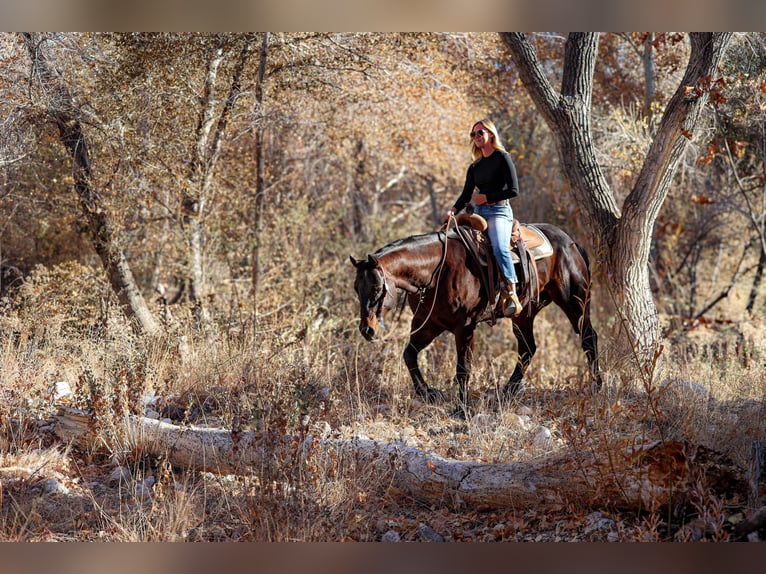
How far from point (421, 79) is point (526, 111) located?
337 centimetres

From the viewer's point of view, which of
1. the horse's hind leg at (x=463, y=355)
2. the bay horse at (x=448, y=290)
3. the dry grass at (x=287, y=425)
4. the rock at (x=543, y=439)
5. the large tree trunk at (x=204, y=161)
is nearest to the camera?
the dry grass at (x=287, y=425)

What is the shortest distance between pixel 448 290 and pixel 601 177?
2.55m

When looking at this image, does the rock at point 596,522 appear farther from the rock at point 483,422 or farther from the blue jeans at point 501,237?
the blue jeans at point 501,237

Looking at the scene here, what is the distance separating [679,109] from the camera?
7.69 meters

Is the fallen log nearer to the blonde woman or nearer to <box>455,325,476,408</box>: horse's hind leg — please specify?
<box>455,325,476,408</box>: horse's hind leg

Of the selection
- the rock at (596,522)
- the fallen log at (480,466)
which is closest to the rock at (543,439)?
the fallen log at (480,466)

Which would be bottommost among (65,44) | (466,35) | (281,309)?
(281,309)

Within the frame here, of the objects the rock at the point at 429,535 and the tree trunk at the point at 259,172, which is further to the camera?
the tree trunk at the point at 259,172

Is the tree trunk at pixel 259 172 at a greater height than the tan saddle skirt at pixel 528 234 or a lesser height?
greater

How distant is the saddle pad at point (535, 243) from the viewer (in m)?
7.27

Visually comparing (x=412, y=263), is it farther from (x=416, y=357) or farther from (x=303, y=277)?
(x=303, y=277)

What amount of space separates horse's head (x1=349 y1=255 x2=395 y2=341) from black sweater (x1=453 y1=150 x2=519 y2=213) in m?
1.13
